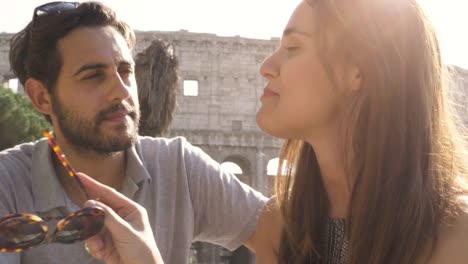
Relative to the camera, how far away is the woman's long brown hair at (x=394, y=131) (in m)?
2.33

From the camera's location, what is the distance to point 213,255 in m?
18.1

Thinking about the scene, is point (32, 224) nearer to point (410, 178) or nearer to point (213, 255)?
point (410, 178)

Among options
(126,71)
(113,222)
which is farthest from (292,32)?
(113,222)

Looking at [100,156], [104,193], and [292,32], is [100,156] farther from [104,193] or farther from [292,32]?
[292,32]

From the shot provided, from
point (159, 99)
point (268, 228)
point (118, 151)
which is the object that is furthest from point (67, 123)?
point (159, 99)

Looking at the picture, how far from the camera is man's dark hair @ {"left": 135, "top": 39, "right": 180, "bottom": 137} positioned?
7.10m

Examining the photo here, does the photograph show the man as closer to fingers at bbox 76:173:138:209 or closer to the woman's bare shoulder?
the woman's bare shoulder

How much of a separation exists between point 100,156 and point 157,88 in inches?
171

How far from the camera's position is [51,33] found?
Result: 10.1 feet

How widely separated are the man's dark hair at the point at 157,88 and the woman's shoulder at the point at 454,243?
507 centimetres

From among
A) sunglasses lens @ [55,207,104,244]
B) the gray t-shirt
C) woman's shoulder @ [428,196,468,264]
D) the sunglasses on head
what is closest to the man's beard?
the gray t-shirt

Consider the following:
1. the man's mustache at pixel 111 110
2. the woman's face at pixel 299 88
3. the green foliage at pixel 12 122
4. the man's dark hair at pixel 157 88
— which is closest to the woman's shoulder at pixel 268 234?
the woman's face at pixel 299 88

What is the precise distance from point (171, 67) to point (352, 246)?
5465 millimetres

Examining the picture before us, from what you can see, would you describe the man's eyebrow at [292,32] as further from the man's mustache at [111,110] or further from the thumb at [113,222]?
the thumb at [113,222]
